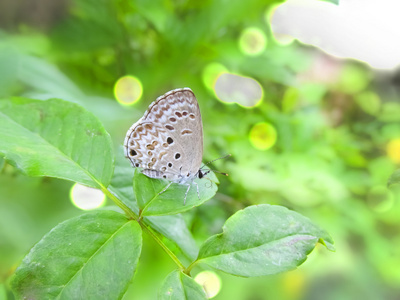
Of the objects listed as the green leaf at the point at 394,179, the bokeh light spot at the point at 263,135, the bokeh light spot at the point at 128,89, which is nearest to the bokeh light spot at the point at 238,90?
the bokeh light spot at the point at 263,135

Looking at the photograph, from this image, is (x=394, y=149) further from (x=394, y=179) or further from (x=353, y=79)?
(x=394, y=179)

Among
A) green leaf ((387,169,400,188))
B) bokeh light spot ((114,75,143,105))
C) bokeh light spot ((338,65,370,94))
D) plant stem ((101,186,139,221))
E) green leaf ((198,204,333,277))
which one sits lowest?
green leaf ((387,169,400,188))

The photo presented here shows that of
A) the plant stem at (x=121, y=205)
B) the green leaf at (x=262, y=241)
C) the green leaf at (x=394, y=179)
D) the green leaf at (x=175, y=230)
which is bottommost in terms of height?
the green leaf at (x=394, y=179)

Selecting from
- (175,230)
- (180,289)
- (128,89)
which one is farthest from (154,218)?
(128,89)

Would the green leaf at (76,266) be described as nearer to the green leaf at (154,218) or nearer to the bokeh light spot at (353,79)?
the green leaf at (154,218)

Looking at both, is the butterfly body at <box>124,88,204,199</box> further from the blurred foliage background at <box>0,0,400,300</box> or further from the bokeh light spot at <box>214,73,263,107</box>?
the bokeh light spot at <box>214,73,263,107</box>

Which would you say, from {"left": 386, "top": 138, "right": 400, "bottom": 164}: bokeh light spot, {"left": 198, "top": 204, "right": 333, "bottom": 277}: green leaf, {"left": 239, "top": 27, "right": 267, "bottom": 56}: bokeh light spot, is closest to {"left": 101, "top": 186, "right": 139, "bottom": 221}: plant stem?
{"left": 198, "top": 204, "right": 333, "bottom": 277}: green leaf
